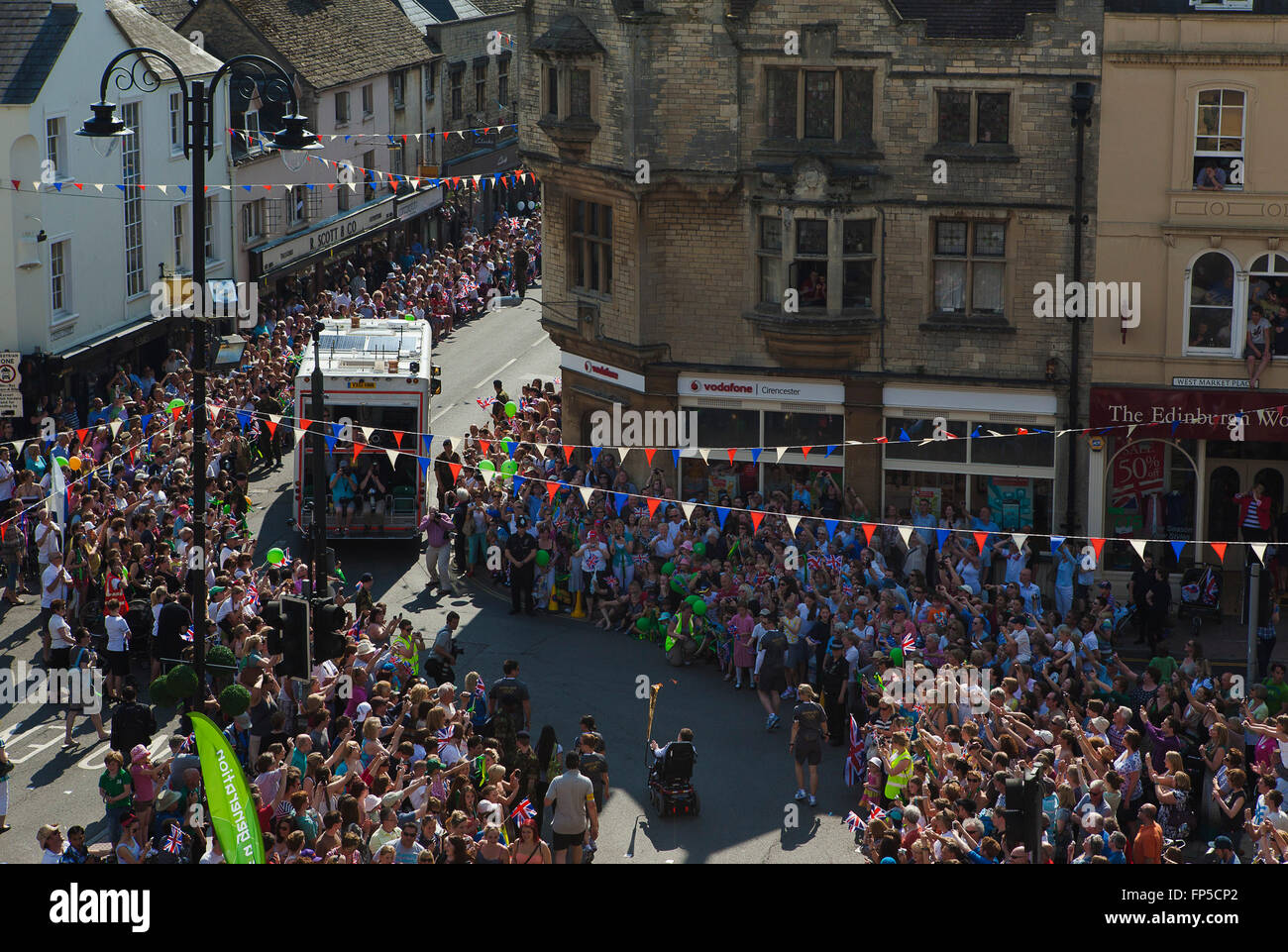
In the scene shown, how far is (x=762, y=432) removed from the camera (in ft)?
96.3

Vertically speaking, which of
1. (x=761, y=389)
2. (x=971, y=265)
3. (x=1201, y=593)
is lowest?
(x=1201, y=593)

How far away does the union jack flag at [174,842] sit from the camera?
1567 centimetres

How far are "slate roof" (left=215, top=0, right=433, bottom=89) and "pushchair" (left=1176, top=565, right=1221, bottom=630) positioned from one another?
3130cm

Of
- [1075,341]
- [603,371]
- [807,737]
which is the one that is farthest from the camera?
[603,371]

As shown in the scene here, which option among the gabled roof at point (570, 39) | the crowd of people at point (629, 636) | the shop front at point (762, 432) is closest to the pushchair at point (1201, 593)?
the crowd of people at point (629, 636)

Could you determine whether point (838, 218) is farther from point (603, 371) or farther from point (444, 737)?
point (444, 737)

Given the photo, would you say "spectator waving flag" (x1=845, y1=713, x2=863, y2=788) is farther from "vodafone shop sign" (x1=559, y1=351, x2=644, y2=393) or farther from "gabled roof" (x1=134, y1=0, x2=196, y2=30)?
"gabled roof" (x1=134, y1=0, x2=196, y2=30)

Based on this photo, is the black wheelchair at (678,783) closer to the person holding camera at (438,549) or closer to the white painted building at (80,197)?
the person holding camera at (438,549)

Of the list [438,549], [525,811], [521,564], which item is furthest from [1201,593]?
[525,811]

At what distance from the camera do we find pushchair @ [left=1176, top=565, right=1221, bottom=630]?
83.6ft

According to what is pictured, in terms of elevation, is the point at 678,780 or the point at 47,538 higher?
the point at 47,538

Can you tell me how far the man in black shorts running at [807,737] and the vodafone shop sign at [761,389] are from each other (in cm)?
1023

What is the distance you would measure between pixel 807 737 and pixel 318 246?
32074 millimetres

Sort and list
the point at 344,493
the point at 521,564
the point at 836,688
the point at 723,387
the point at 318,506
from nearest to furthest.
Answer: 1. the point at 318,506
2. the point at 836,688
3. the point at 521,564
4. the point at 344,493
5. the point at 723,387
